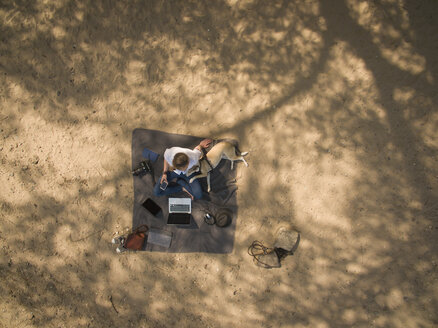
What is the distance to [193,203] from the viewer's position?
4480 mm

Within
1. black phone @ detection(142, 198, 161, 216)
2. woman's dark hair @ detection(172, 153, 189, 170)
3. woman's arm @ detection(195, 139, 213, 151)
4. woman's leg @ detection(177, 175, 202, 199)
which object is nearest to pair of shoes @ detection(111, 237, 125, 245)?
black phone @ detection(142, 198, 161, 216)

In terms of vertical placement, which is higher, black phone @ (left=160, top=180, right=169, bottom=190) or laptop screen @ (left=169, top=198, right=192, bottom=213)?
black phone @ (left=160, top=180, right=169, bottom=190)

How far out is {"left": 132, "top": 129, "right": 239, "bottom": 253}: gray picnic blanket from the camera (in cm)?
441

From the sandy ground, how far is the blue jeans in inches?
29.8

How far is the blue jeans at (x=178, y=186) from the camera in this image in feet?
13.8

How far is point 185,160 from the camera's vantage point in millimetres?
3314

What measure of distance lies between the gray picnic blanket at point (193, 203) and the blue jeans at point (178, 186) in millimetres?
159

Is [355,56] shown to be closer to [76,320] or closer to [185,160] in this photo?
[185,160]

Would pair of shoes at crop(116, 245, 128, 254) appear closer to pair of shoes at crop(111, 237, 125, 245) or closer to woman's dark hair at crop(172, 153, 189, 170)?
pair of shoes at crop(111, 237, 125, 245)

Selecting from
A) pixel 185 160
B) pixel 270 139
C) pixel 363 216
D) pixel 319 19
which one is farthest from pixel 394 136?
pixel 185 160

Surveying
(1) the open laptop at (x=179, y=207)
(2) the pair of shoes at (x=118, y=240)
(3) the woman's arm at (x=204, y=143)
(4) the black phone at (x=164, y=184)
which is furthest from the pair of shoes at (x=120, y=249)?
(3) the woman's arm at (x=204, y=143)

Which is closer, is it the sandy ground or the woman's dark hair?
the woman's dark hair

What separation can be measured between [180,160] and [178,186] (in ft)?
4.02

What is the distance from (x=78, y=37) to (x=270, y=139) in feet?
15.2
